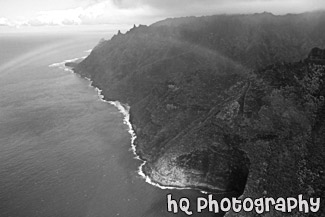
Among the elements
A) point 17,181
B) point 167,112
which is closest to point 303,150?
point 167,112

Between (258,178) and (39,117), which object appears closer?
(258,178)

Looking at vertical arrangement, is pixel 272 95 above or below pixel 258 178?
above

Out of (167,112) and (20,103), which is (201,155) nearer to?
(167,112)

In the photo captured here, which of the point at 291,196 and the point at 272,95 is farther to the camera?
the point at 272,95

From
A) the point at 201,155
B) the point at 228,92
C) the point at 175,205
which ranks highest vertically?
the point at 228,92

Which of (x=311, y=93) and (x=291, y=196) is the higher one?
(x=311, y=93)

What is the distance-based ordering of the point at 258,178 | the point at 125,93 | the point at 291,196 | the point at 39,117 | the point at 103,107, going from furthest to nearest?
the point at 125,93 → the point at 103,107 → the point at 39,117 → the point at 258,178 → the point at 291,196

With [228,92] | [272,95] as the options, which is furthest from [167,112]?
[272,95]

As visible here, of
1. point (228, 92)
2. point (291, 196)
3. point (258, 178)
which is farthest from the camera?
point (228, 92)

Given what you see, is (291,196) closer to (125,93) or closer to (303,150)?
(303,150)
